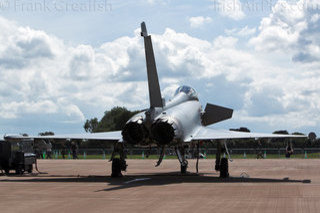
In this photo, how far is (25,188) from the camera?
15656 mm

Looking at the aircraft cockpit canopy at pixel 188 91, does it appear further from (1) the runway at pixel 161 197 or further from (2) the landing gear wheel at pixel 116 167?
(1) the runway at pixel 161 197

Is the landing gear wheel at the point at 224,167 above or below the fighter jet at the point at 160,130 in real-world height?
below

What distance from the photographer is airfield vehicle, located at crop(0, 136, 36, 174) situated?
76.1 feet

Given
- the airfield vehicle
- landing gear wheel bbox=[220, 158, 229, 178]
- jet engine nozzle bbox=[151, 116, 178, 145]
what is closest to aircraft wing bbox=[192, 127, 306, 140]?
landing gear wheel bbox=[220, 158, 229, 178]

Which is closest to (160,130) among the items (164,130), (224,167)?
(164,130)

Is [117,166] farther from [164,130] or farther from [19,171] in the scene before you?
[19,171]

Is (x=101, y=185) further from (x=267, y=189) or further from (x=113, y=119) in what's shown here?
(x=113, y=119)

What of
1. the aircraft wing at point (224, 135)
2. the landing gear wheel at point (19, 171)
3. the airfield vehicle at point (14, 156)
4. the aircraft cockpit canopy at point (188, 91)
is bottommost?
the landing gear wheel at point (19, 171)

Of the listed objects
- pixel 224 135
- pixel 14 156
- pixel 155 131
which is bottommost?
pixel 14 156

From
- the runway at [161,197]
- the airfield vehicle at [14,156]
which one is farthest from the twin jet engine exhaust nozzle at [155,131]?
the airfield vehicle at [14,156]

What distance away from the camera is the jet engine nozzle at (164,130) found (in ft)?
57.7

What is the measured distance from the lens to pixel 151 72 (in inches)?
706

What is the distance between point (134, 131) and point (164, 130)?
3.65 ft

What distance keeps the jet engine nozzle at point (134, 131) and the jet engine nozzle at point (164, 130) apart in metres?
0.42
